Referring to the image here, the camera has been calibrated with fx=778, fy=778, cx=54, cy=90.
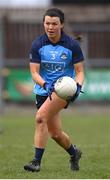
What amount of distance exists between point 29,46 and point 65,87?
15.5m

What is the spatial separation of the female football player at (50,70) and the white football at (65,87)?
3.8 inches

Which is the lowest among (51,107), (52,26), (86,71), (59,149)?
(86,71)

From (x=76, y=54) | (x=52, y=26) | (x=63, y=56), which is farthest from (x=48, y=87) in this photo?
(x=52, y=26)

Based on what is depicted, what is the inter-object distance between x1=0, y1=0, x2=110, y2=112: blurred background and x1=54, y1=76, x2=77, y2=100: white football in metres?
12.2

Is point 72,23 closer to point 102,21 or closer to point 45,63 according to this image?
point 102,21

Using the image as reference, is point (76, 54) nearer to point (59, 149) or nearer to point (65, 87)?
point (65, 87)

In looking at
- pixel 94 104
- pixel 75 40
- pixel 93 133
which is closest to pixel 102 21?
pixel 94 104

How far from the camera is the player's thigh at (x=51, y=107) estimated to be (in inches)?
383

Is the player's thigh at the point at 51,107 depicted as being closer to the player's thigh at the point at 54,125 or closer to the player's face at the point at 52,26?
the player's thigh at the point at 54,125

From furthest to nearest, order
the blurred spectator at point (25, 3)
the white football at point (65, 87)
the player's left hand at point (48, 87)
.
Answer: the blurred spectator at point (25, 3) < the player's left hand at point (48, 87) < the white football at point (65, 87)

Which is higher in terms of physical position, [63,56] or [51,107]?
[63,56]

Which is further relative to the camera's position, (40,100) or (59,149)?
(59,149)

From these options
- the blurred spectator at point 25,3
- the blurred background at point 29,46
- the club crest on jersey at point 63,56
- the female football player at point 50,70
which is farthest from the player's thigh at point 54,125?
the blurred spectator at point 25,3

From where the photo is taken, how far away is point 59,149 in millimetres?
13102
